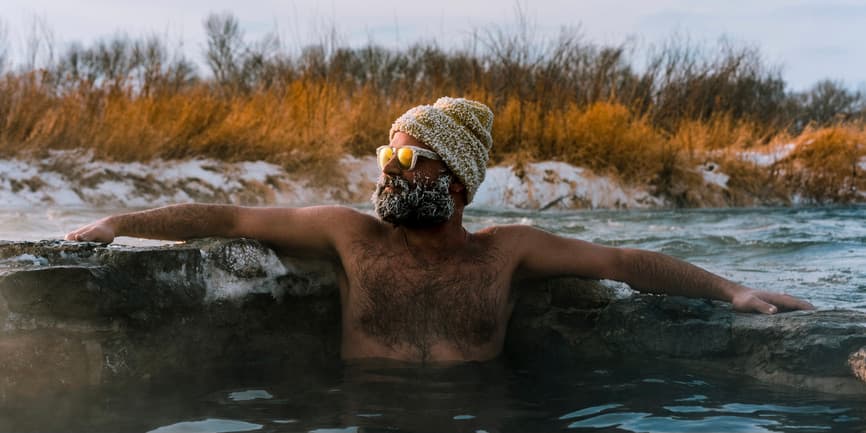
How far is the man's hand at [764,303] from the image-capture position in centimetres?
340

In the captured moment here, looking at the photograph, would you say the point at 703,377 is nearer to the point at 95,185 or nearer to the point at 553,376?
the point at 553,376

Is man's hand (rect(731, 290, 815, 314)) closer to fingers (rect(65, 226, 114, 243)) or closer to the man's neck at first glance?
the man's neck

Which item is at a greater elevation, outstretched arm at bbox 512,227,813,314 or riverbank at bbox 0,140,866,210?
riverbank at bbox 0,140,866,210

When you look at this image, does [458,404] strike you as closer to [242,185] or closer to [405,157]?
[405,157]

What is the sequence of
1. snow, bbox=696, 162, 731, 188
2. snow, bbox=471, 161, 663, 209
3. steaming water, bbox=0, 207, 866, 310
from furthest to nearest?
snow, bbox=696, 162, 731, 188 < snow, bbox=471, 161, 663, 209 < steaming water, bbox=0, 207, 866, 310

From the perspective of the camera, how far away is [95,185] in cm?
1070

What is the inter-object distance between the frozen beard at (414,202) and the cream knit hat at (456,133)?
0.11 m

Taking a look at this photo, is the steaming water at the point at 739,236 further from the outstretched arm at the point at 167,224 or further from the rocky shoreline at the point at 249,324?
the outstretched arm at the point at 167,224

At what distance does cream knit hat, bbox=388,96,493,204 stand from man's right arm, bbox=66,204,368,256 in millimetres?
352

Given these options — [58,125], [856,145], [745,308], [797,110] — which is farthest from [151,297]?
[797,110]

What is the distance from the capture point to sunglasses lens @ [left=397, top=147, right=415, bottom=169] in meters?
3.30

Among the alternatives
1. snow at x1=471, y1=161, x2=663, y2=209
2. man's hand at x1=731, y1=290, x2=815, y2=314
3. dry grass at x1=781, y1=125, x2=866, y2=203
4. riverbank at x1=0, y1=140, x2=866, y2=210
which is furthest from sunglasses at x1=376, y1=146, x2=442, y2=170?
dry grass at x1=781, y1=125, x2=866, y2=203

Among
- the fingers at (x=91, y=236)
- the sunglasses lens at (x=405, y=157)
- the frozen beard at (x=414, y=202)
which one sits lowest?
the fingers at (x=91, y=236)

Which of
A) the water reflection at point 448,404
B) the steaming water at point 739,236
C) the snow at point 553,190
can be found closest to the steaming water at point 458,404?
the water reflection at point 448,404
